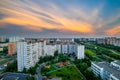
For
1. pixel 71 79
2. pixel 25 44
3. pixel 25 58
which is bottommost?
pixel 71 79

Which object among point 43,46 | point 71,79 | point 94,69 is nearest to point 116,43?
point 43,46

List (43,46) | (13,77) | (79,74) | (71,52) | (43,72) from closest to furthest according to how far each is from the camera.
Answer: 1. (13,77)
2. (79,74)
3. (43,72)
4. (43,46)
5. (71,52)

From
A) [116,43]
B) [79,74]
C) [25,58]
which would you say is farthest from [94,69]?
[116,43]

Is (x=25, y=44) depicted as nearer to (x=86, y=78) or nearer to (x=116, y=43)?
(x=86, y=78)

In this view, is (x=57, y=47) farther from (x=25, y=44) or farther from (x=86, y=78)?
(x=86, y=78)

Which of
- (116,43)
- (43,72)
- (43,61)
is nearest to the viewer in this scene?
(43,72)

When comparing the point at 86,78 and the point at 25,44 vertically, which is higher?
the point at 25,44

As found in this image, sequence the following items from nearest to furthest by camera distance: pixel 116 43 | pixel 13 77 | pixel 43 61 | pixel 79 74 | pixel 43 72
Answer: pixel 13 77
pixel 79 74
pixel 43 72
pixel 43 61
pixel 116 43

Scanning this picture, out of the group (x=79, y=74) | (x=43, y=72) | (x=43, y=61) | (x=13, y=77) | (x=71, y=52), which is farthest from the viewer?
(x=71, y=52)

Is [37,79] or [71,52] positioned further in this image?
[71,52]
